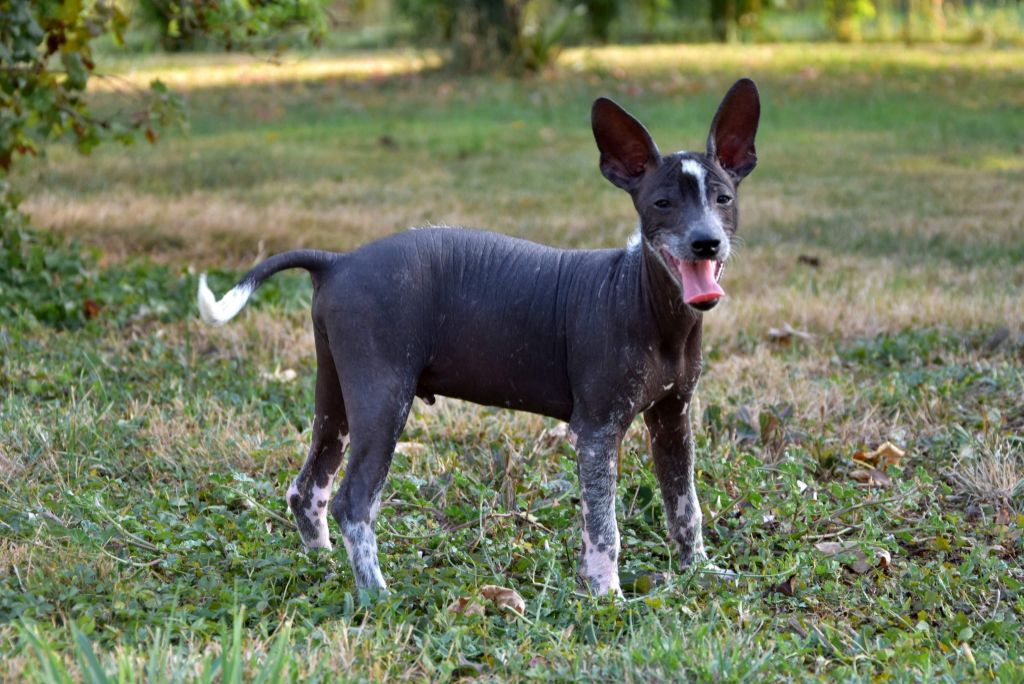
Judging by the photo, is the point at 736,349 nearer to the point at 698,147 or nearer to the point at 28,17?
the point at 28,17

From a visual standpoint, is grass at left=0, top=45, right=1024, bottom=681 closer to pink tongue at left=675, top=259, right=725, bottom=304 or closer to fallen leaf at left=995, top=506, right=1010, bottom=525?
fallen leaf at left=995, top=506, right=1010, bottom=525

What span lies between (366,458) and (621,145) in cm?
130

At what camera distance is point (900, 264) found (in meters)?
8.84

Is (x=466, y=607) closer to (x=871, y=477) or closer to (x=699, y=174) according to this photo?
(x=699, y=174)

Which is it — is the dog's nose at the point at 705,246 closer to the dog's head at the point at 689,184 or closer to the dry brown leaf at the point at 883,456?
the dog's head at the point at 689,184

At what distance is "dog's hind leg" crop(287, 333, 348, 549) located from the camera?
14.8ft

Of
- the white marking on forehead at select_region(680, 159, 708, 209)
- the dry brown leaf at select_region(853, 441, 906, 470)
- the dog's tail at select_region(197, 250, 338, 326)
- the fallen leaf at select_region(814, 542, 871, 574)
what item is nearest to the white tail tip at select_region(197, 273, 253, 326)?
the dog's tail at select_region(197, 250, 338, 326)

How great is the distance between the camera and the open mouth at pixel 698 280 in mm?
3908

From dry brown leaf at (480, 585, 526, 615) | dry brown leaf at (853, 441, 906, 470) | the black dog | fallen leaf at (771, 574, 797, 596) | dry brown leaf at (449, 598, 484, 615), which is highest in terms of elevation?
the black dog

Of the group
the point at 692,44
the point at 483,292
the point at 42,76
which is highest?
the point at 42,76

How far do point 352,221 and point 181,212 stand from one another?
1298 mm

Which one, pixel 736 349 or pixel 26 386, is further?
pixel 736 349

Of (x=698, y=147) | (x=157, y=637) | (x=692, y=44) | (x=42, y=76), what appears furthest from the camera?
(x=692, y=44)

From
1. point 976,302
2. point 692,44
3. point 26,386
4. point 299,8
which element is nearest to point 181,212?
point 299,8
